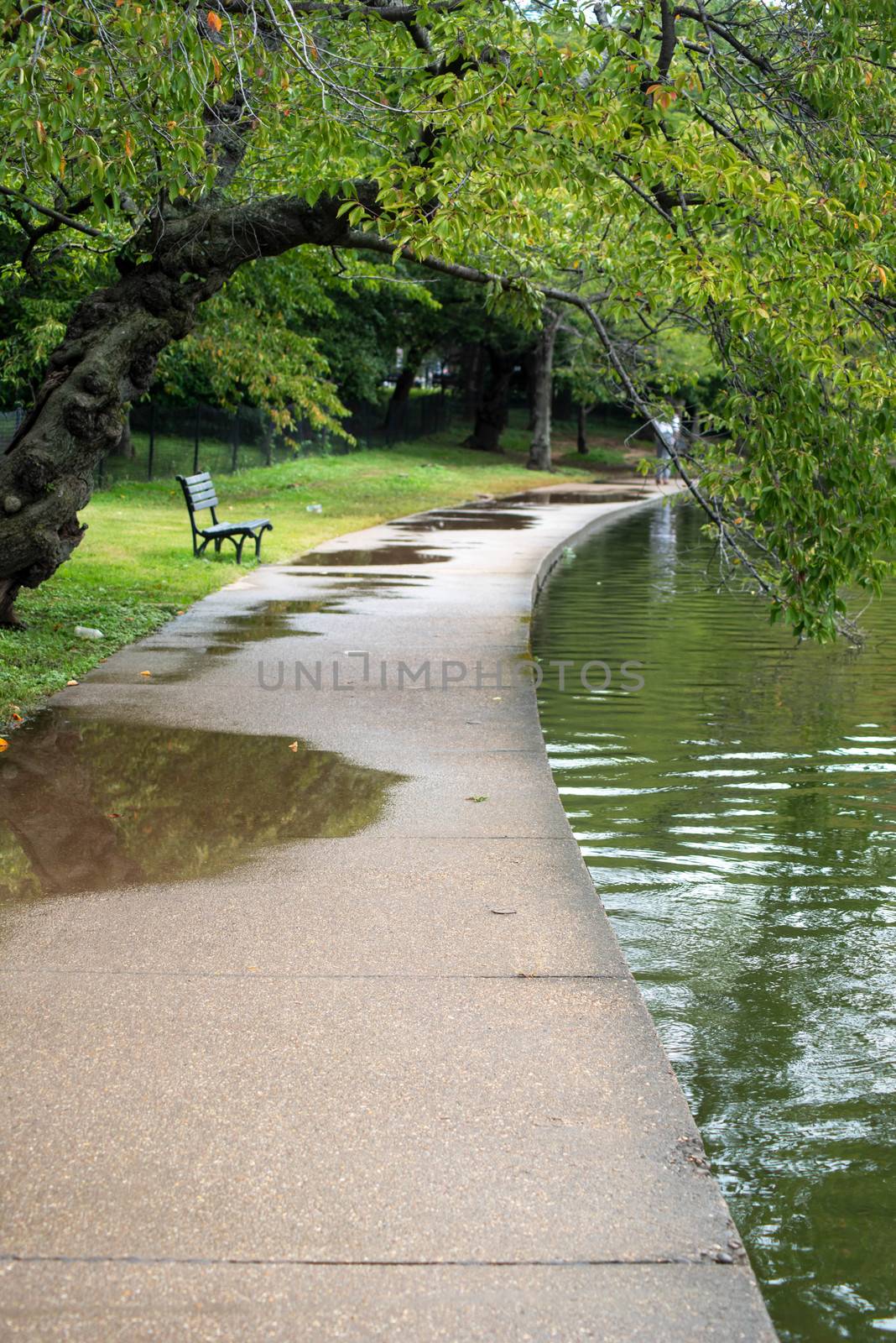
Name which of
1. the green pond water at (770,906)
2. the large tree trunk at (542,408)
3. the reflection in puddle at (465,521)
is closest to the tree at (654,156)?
the green pond water at (770,906)

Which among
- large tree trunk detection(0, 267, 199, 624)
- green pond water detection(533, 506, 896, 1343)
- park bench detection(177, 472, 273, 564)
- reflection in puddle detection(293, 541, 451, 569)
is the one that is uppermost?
large tree trunk detection(0, 267, 199, 624)

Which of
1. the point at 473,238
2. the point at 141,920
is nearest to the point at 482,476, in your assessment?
the point at 473,238

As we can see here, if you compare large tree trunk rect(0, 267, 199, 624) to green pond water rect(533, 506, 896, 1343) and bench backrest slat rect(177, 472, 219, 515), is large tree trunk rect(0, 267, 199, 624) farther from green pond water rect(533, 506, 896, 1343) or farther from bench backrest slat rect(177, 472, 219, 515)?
bench backrest slat rect(177, 472, 219, 515)

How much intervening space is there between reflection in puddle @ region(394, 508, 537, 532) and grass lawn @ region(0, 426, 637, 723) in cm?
72

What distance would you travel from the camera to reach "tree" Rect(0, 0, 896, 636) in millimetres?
7027

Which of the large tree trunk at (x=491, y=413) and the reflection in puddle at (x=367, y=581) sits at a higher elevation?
the large tree trunk at (x=491, y=413)

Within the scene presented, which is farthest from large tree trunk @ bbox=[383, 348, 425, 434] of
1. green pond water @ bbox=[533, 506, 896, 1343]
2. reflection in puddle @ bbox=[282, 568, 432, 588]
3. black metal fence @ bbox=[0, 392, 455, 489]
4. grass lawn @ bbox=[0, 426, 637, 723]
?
green pond water @ bbox=[533, 506, 896, 1343]

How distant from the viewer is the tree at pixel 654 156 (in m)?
7.03

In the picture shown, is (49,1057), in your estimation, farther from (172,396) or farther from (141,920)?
(172,396)

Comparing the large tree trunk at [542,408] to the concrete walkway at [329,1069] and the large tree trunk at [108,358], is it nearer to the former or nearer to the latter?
the large tree trunk at [108,358]

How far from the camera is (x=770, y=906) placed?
21.0ft

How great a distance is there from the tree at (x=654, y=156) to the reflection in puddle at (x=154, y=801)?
2978 mm

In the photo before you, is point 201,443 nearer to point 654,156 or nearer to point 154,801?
point 654,156

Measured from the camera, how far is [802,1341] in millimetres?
3320
